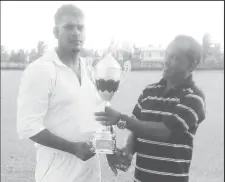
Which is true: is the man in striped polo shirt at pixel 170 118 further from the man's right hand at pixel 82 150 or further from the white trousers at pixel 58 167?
the white trousers at pixel 58 167

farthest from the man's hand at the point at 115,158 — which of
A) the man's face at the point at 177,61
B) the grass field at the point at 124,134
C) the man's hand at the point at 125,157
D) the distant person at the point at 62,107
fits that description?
the grass field at the point at 124,134

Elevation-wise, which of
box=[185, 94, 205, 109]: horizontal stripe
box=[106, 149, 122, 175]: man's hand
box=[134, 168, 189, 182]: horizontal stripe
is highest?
box=[185, 94, 205, 109]: horizontal stripe

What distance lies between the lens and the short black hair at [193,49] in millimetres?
2473

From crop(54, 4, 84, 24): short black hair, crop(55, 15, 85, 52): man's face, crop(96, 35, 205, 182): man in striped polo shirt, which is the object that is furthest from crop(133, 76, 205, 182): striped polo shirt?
crop(54, 4, 84, 24): short black hair

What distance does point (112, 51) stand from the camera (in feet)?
9.48

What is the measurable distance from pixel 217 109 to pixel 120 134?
13717 mm

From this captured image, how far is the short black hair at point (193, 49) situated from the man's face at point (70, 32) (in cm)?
56

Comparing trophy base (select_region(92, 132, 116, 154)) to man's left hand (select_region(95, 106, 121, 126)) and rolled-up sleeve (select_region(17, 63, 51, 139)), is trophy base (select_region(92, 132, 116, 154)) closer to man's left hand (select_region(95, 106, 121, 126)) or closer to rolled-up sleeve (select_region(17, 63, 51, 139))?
man's left hand (select_region(95, 106, 121, 126))

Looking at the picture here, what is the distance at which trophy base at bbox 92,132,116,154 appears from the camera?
2545mm

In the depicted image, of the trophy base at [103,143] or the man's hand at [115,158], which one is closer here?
the trophy base at [103,143]

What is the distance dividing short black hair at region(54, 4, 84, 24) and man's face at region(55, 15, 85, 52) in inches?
0.7

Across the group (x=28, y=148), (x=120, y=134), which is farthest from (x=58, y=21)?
(x=120, y=134)

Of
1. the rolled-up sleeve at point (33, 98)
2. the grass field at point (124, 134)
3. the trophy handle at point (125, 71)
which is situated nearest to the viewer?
the rolled-up sleeve at point (33, 98)

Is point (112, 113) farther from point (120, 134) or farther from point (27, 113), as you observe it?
point (120, 134)
